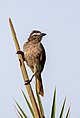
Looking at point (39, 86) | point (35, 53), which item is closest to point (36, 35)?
point (35, 53)

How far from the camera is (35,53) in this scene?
89.9 inches

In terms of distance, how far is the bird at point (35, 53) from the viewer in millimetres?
2086

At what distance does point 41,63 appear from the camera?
2.18 metres

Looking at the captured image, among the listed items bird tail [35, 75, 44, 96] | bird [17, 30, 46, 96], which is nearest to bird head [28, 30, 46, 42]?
bird [17, 30, 46, 96]

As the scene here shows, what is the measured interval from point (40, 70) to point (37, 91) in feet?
1.02

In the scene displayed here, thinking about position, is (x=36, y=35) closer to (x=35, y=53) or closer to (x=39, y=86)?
(x=35, y=53)

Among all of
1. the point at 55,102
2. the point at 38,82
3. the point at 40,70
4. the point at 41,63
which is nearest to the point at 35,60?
the point at 41,63

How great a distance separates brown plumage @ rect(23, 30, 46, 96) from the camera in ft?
6.85

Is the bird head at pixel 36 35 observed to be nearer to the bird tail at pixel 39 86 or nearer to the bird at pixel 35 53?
the bird at pixel 35 53

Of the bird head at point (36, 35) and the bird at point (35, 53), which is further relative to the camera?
the bird head at point (36, 35)

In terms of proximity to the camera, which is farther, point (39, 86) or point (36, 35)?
point (36, 35)

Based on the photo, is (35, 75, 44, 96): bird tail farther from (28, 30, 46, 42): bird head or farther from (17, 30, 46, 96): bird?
(28, 30, 46, 42): bird head

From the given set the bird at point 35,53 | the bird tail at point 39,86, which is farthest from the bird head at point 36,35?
the bird tail at point 39,86

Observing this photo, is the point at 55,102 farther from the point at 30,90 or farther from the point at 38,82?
the point at 30,90
